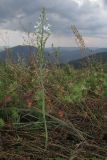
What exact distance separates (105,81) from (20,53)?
95.4 inches

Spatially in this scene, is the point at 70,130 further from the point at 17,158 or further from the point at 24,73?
the point at 24,73

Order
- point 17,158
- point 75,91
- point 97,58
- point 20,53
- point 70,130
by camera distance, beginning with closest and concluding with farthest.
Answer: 1. point 17,158
2. point 70,130
3. point 75,91
4. point 20,53
5. point 97,58

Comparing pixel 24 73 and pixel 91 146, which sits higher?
pixel 24 73

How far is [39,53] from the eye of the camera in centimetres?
427

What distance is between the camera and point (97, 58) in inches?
380

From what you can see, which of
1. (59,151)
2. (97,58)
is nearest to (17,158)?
(59,151)

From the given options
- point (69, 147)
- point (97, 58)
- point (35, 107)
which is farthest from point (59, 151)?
point (97, 58)

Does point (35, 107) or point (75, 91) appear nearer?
point (35, 107)

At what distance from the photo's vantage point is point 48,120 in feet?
16.3

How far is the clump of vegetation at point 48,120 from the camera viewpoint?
425 centimetres

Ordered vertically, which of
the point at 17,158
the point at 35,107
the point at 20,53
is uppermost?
the point at 20,53

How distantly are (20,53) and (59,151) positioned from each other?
4.47 meters

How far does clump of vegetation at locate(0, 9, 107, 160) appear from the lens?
4250 millimetres

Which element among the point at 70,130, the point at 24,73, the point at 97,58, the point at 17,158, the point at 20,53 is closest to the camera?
the point at 17,158
